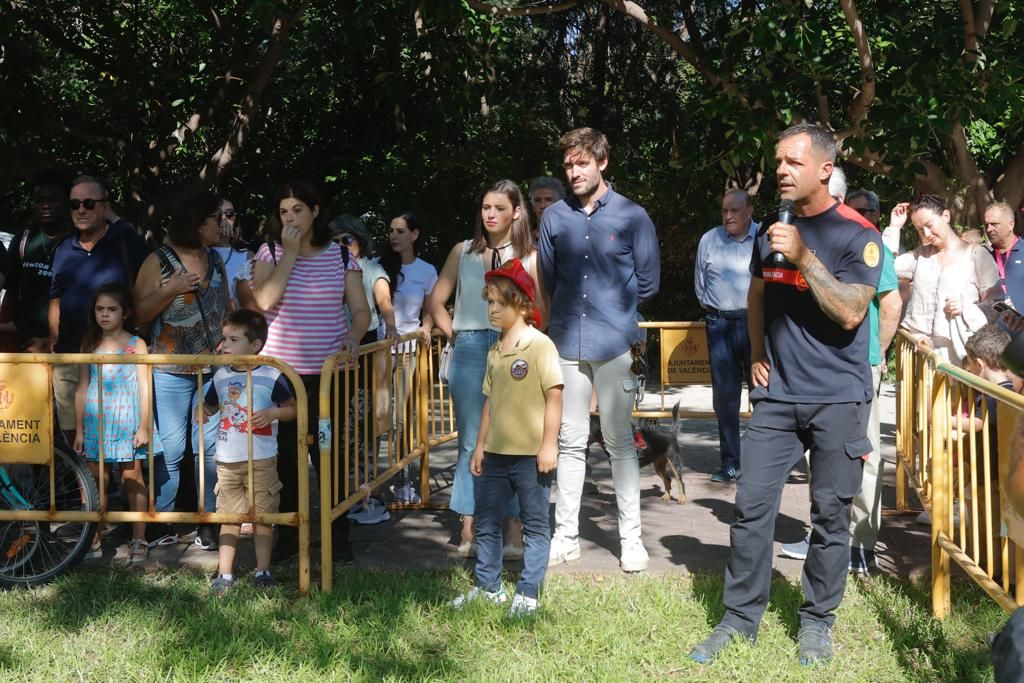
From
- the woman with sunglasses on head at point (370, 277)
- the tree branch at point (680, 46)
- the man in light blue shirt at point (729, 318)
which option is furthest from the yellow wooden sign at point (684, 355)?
the tree branch at point (680, 46)

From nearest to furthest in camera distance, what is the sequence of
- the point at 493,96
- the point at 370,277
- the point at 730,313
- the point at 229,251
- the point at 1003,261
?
the point at 229,251
the point at 370,277
the point at 1003,261
the point at 730,313
the point at 493,96

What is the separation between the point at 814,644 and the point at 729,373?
13.2ft

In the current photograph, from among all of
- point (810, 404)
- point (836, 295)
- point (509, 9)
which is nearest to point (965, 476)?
point (810, 404)

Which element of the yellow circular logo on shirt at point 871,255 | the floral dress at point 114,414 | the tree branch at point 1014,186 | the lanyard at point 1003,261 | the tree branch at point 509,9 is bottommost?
the floral dress at point 114,414

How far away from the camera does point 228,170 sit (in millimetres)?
15031

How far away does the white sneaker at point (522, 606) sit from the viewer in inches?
194

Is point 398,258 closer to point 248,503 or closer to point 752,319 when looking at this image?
point 248,503

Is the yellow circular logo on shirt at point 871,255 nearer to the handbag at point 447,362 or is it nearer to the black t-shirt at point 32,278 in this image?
the handbag at point 447,362

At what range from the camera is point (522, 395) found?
5.11 metres

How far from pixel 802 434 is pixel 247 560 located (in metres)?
3.01

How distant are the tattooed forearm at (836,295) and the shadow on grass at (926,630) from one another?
134cm

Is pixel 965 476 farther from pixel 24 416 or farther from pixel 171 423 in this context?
pixel 24 416

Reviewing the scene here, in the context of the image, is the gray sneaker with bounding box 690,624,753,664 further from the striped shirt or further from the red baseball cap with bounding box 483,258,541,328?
the striped shirt

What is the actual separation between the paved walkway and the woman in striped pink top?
1.53 feet
